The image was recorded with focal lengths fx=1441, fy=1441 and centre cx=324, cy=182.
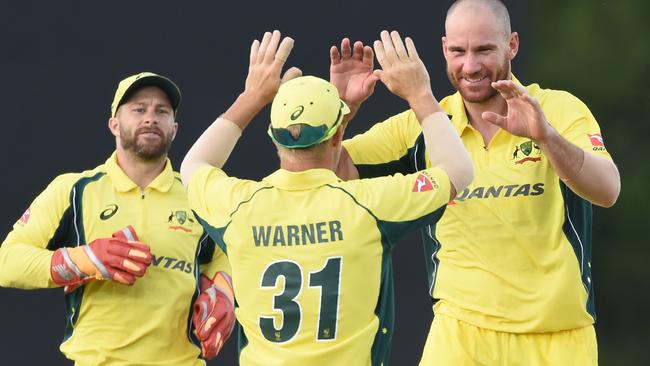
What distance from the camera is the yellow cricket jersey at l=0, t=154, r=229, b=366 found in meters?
5.98

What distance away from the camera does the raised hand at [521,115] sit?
199 inches

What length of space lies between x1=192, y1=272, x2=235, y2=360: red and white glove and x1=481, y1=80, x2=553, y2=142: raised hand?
5.32ft

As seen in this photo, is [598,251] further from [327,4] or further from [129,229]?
[129,229]

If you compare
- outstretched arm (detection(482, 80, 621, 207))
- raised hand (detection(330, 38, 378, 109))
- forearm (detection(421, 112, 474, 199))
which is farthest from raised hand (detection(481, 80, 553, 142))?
raised hand (detection(330, 38, 378, 109))

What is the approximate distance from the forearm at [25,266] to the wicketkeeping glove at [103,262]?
1.8 inches

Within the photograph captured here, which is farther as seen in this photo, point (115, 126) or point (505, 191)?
point (115, 126)

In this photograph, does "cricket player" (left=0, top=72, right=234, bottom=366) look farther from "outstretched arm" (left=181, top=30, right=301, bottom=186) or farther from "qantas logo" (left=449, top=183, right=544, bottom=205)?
"qantas logo" (left=449, top=183, right=544, bottom=205)

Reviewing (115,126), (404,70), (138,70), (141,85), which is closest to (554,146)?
(404,70)

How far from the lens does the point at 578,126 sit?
552 cm

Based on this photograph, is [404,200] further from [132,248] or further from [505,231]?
[132,248]

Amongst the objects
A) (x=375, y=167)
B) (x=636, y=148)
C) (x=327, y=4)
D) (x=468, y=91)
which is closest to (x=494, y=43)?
(x=468, y=91)

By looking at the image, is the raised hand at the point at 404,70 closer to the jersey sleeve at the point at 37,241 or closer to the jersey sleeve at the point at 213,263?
the jersey sleeve at the point at 213,263

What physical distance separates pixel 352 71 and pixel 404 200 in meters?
0.98

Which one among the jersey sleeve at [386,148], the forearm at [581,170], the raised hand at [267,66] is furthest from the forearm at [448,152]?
the jersey sleeve at [386,148]
